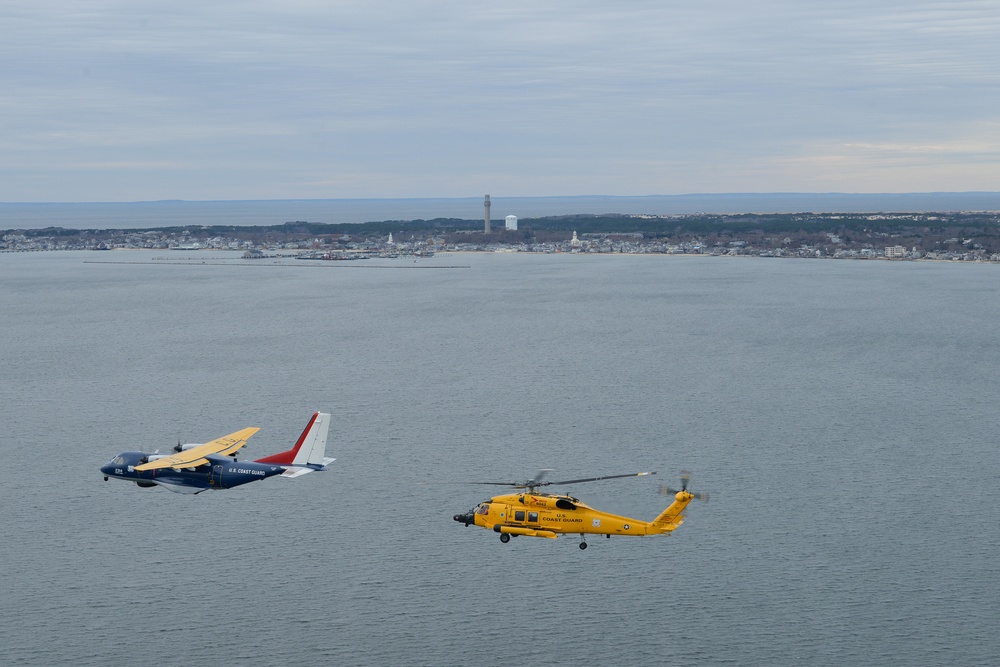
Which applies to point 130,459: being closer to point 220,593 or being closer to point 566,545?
point 220,593

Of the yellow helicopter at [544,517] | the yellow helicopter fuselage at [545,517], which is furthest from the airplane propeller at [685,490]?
the yellow helicopter fuselage at [545,517]

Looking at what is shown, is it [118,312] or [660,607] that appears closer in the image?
[660,607]

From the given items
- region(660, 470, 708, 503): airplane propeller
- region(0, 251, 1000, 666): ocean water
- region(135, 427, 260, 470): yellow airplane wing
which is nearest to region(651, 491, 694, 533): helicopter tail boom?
region(660, 470, 708, 503): airplane propeller

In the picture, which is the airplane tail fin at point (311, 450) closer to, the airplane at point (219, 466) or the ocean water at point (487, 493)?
the airplane at point (219, 466)

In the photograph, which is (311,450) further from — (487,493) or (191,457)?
(487,493)

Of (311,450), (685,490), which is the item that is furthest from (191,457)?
(685,490)

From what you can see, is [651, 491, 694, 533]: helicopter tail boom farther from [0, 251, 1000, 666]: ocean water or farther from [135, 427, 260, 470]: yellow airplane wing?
[135, 427, 260, 470]: yellow airplane wing

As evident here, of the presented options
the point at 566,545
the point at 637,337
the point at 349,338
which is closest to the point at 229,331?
the point at 349,338
